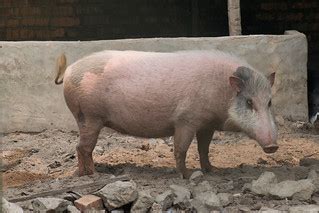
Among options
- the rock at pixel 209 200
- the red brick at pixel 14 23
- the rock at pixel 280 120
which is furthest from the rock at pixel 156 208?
the red brick at pixel 14 23

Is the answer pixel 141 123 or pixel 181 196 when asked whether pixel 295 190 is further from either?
pixel 141 123

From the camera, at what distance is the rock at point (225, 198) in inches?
193

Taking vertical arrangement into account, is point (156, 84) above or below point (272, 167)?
above

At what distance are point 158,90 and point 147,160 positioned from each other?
1.23 meters

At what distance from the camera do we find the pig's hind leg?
5.96 metres

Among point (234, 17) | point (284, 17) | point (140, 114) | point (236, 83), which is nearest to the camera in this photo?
point (236, 83)

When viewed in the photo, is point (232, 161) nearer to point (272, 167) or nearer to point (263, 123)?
point (272, 167)

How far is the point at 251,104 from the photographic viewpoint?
220 inches

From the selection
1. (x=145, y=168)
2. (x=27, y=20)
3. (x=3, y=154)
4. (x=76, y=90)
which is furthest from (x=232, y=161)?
(x=27, y=20)

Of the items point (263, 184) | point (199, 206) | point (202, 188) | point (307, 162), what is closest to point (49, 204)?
point (199, 206)

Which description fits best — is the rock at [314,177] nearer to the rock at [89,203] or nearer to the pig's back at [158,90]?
the pig's back at [158,90]

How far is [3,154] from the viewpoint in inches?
281

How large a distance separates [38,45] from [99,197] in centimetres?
324

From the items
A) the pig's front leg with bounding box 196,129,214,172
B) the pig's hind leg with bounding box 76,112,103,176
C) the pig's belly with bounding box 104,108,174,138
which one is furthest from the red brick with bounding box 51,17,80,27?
the pig's front leg with bounding box 196,129,214,172
